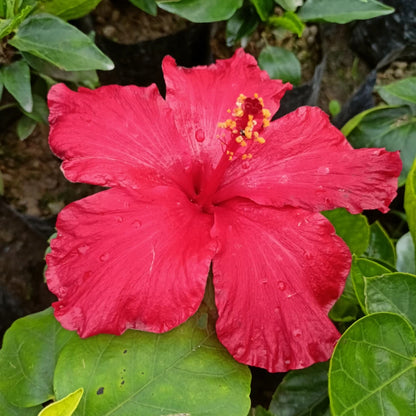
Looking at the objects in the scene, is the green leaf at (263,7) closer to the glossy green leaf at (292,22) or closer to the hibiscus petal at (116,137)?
the glossy green leaf at (292,22)

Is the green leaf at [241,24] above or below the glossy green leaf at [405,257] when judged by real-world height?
above

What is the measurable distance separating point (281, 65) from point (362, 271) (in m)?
0.81

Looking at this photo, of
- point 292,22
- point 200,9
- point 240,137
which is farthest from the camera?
point 292,22

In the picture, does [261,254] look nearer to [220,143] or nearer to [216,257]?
[216,257]

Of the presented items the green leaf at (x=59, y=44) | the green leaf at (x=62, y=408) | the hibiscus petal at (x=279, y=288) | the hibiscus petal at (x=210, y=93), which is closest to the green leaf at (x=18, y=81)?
the green leaf at (x=59, y=44)

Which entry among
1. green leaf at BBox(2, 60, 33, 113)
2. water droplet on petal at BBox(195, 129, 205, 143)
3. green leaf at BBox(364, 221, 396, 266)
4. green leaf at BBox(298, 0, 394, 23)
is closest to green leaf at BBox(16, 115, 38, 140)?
green leaf at BBox(2, 60, 33, 113)

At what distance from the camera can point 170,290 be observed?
846 mm

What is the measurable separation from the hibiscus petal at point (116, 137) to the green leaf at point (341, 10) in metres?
0.67

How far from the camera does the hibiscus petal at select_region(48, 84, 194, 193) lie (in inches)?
36.6

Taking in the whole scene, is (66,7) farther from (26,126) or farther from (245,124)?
(245,124)

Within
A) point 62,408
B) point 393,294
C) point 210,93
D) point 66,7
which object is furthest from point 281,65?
point 62,408

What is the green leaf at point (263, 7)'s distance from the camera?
145 cm

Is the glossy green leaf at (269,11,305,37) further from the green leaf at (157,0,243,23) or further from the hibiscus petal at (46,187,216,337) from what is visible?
the hibiscus petal at (46,187,216,337)

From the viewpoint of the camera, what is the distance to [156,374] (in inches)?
34.5
